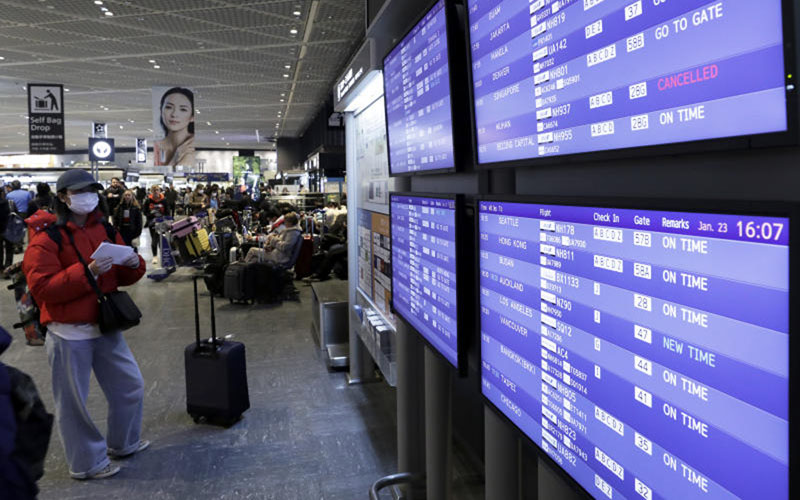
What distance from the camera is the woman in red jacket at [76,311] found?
3334 mm

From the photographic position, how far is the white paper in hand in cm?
338

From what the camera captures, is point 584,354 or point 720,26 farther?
point 584,354

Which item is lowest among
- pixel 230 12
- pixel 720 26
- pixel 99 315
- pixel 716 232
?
pixel 99 315

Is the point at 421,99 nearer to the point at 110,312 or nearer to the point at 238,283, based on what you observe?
the point at 110,312

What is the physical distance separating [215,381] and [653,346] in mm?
3865

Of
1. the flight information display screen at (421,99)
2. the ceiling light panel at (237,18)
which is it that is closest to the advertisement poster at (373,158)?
the flight information display screen at (421,99)

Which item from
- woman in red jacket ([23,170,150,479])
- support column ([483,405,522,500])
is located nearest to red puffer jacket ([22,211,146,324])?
woman in red jacket ([23,170,150,479])

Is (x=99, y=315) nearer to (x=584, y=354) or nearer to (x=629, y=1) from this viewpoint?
(x=584, y=354)

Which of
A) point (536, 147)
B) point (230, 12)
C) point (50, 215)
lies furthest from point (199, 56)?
point (536, 147)

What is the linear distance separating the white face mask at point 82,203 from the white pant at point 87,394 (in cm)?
74

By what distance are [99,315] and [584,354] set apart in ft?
10.2

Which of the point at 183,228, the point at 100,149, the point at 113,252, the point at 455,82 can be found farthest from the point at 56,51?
the point at 455,82

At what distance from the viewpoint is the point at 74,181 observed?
11.3 ft

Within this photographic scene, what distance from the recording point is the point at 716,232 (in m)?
0.80
